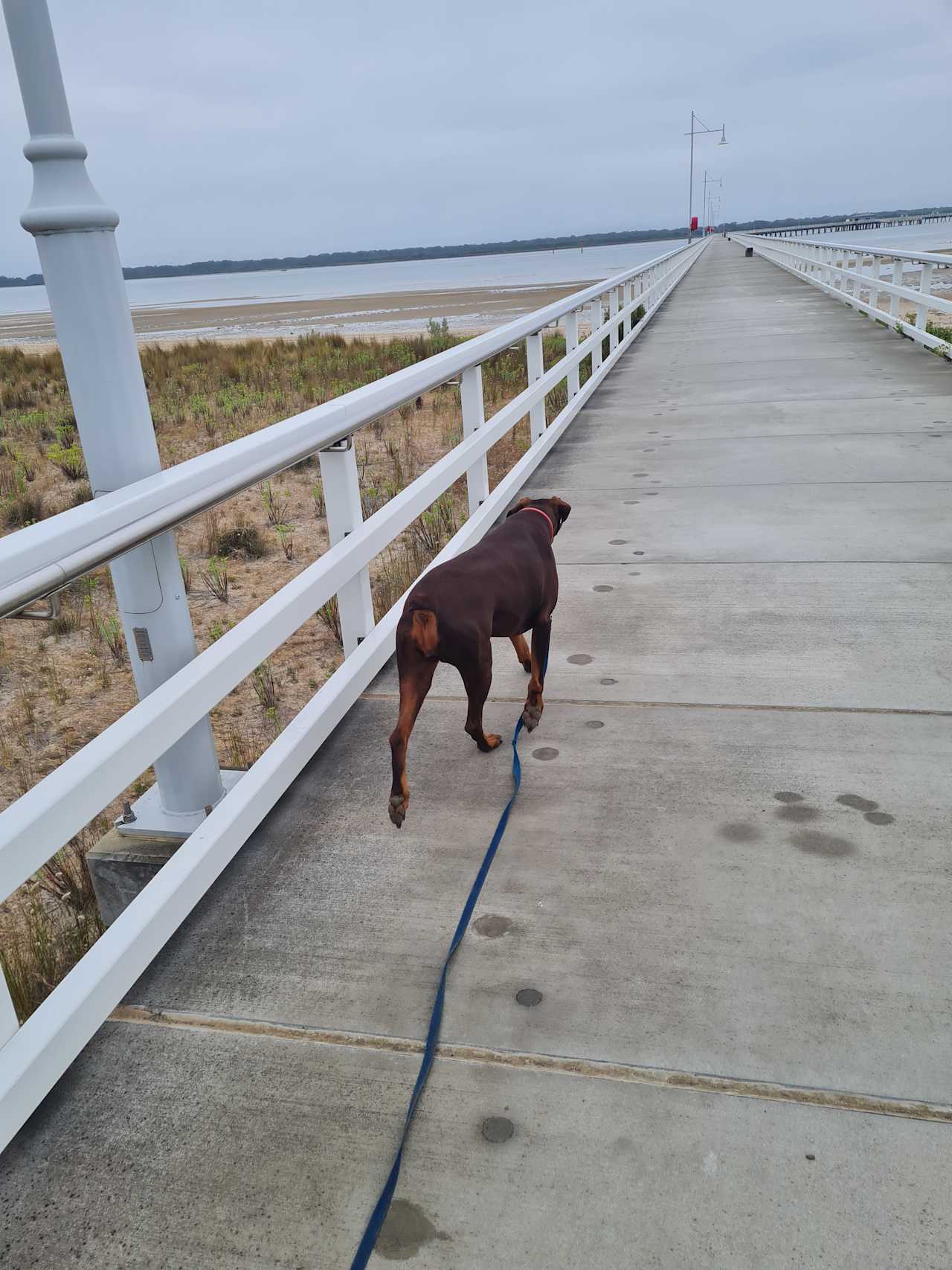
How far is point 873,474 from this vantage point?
21.6 ft

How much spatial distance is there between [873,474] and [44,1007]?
6056 millimetres

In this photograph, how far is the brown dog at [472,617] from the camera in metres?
2.76

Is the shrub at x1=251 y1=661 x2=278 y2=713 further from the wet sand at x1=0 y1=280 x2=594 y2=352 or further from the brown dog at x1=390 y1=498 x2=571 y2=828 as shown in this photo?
the wet sand at x1=0 y1=280 x2=594 y2=352

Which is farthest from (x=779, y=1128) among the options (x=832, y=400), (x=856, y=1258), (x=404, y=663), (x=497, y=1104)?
(x=832, y=400)

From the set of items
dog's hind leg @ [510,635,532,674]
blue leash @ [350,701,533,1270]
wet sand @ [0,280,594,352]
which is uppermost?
dog's hind leg @ [510,635,532,674]

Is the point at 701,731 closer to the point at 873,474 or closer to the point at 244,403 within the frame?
the point at 873,474

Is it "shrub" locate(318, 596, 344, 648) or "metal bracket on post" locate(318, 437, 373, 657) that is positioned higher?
"metal bracket on post" locate(318, 437, 373, 657)

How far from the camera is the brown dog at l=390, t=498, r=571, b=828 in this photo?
2.76 m

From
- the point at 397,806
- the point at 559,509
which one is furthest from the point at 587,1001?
the point at 559,509

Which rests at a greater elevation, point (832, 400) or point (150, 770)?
point (832, 400)

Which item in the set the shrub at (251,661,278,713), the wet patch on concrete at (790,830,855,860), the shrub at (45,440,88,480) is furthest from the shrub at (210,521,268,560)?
the wet patch on concrete at (790,830,855,860)

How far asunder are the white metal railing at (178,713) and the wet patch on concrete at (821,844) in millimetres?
1548

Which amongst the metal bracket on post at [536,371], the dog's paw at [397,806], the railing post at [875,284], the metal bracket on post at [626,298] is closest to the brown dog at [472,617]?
the dog's paw at [397,806]

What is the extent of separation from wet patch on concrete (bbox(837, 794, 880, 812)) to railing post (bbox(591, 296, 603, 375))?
7.82 meters
